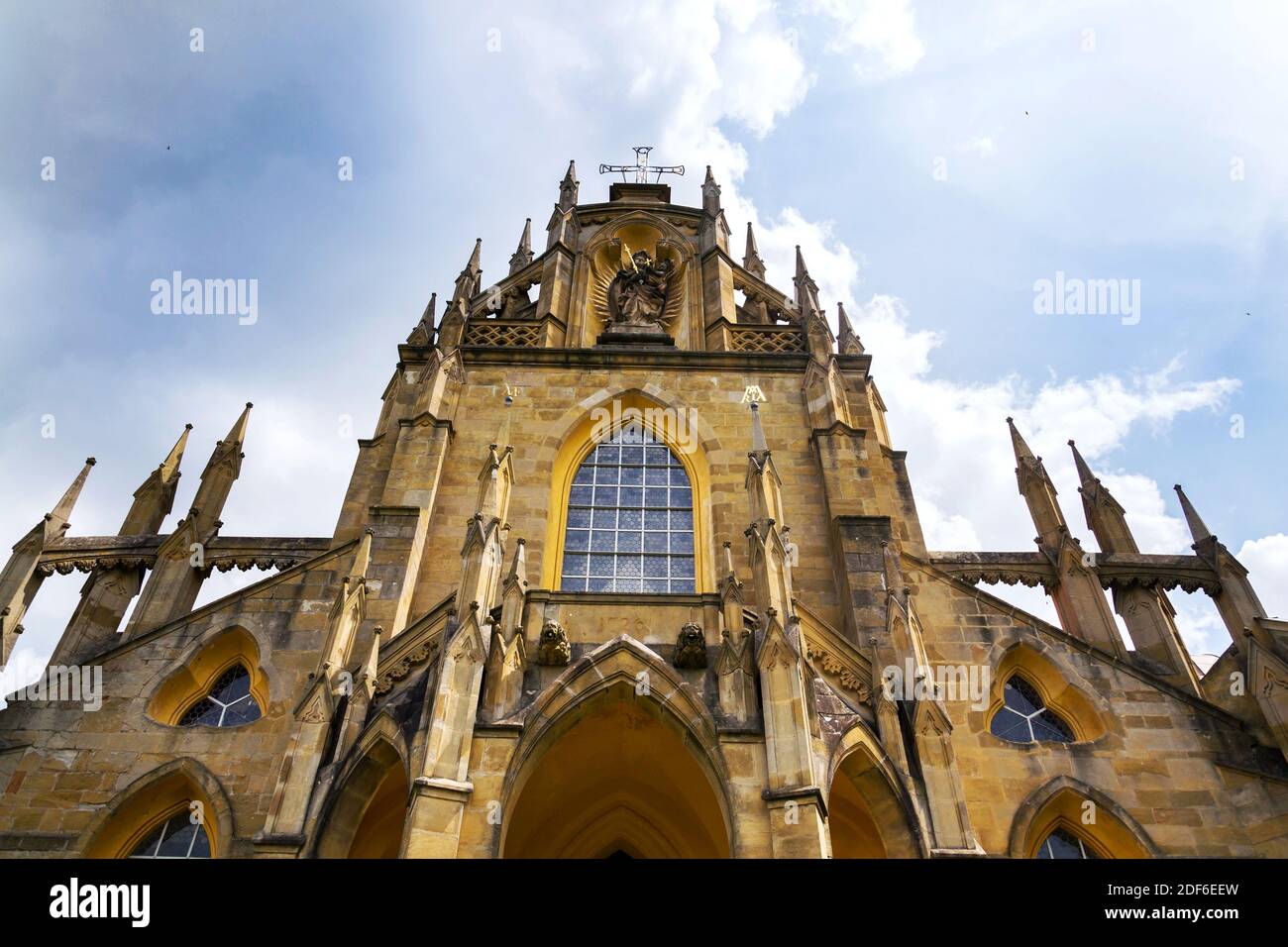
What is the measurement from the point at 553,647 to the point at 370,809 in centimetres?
313

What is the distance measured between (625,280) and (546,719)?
1292 centimetres

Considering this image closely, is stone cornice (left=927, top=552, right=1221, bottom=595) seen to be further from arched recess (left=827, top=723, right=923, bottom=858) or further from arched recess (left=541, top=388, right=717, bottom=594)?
arched recess (left=827, top=723, right=923, bottom=858)

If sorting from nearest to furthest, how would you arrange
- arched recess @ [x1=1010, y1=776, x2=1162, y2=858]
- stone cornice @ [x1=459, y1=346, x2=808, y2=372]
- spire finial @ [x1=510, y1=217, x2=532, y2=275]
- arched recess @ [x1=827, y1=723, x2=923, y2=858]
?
1. arched recess @ [x1=827, y1=723, x2=923, y2=858]
2. arched recess @ [x1=1010, y1=776, x2=1162, y2=858]
3. stone cornice @ [x1=459, y1=346, x2=808, y2=372]
4. spire finial @ [x1=510, y1=217, x2=532, y2=275]

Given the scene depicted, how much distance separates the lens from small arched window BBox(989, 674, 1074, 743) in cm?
1219

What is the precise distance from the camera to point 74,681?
40.2 feet

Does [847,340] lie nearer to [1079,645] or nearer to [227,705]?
[1079,645]

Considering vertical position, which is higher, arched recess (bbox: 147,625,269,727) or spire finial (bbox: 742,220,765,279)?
spire finial (bbox: 742,220,765,279)

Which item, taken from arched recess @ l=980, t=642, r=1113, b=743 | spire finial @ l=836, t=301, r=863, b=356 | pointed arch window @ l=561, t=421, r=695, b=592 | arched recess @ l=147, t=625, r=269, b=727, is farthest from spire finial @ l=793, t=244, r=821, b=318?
arched recess @ l=147, t=625, r=269, b=727

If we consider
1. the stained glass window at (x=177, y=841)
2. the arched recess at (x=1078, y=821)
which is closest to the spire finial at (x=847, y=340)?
the arched recess at (x=1078, y=821)

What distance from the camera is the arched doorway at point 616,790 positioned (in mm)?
10250

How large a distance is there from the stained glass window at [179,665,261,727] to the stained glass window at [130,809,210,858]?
1277 millimetres

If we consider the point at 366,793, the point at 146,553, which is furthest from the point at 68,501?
the point at 366,793
